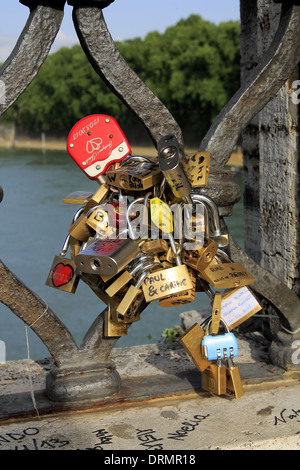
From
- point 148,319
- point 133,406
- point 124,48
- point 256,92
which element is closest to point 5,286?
point 133,406

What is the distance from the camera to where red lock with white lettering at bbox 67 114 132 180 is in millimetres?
1473

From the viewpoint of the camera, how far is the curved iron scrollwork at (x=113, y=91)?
1.45 meters

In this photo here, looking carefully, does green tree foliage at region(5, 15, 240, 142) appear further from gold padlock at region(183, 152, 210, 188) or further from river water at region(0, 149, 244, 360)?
gold padlock at region(183, 152, 210, 188)

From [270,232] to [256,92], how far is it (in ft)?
2.51

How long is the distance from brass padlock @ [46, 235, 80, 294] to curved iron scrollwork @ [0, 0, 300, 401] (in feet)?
0.21

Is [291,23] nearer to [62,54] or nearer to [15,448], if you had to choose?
[15,448]

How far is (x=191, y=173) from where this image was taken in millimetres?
1479

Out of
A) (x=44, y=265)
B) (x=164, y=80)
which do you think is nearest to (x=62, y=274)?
(x=44, y=265)

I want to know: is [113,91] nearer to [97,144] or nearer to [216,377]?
[97,144]

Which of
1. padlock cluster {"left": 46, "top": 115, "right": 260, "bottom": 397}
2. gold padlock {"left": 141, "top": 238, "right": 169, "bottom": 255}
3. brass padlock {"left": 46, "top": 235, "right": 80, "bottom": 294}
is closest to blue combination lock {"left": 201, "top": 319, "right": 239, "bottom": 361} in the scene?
padlock cluster {"left": 46, "top": 115, "right": 260, "bottom": 397}

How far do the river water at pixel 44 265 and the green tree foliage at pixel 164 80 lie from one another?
16.5m

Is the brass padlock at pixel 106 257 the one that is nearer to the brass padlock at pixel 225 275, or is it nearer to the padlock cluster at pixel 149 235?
the padlock cluster at pixel 149 235

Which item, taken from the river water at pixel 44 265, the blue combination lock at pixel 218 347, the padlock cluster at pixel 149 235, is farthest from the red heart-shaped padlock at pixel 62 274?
the river water at pixel 44 265

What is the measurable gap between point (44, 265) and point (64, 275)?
3229 millimetres
